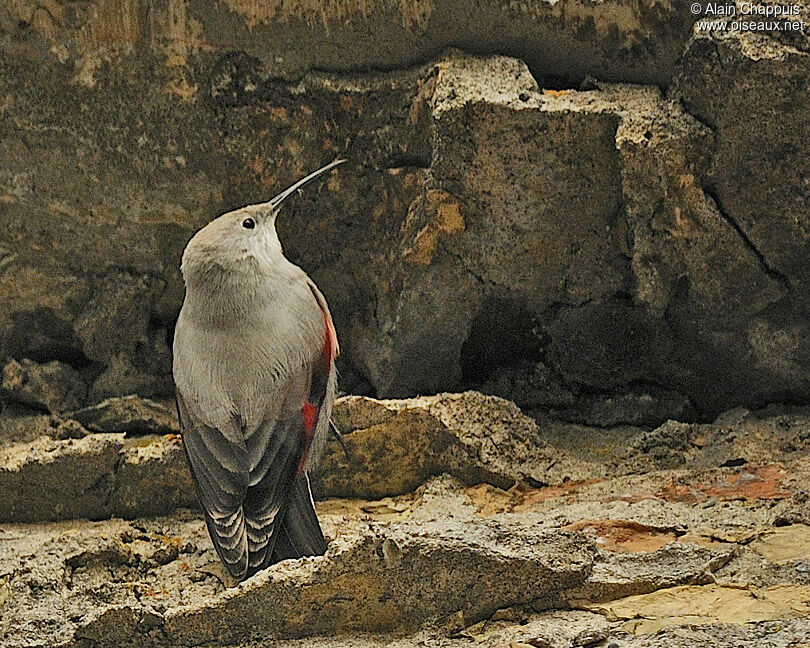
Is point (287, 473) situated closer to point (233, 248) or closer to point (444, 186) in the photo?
point (233, 248)

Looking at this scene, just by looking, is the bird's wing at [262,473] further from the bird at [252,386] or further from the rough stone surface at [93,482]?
the rough stone surface at [93,482]

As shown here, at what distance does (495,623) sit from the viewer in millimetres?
2918

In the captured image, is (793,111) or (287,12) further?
(287,12)

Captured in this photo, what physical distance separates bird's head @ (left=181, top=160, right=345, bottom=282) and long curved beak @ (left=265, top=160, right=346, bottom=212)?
1.8 inches

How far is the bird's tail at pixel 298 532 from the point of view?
3373 mm

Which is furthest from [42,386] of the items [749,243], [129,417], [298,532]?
[749,243]

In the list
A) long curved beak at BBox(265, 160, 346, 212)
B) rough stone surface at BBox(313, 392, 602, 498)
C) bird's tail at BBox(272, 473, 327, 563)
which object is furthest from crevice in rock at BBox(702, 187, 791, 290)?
bird's tail at BBox(272, 473, 327, 563)

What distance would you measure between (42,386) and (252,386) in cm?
122

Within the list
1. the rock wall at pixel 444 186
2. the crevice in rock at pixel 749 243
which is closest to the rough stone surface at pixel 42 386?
the rock wall at pixel 444 186

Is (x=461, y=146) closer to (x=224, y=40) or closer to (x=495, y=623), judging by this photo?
(x=224, y=40)


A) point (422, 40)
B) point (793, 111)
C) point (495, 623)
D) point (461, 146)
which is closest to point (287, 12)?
point (422, 40)

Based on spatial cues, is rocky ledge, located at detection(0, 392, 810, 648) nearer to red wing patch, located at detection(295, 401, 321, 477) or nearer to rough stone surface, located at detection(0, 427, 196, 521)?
rough stone surface, located at detection(0, 427, 196, 521)

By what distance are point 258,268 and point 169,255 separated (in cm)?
82

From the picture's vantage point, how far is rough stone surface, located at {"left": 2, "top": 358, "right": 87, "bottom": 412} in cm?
434
